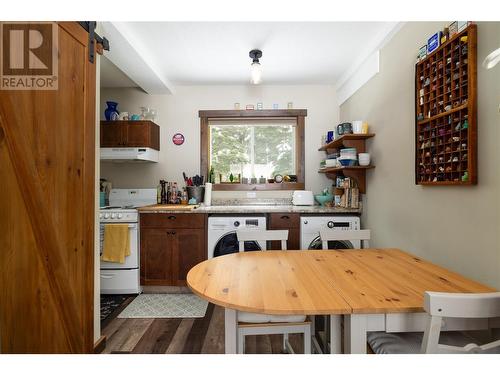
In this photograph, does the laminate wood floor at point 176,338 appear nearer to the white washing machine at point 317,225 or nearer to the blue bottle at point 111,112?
the white washing machine at point 317,225

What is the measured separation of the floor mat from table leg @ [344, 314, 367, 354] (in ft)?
5.71

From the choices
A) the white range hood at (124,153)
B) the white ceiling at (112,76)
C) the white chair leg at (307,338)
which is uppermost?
the white ceiling at (112,76)

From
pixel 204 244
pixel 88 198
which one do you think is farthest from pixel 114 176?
pixel 88 198

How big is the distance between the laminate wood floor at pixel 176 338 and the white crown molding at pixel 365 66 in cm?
253

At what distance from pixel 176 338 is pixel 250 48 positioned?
2674mm

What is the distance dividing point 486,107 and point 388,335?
1194 millimetres

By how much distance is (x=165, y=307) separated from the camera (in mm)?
2623

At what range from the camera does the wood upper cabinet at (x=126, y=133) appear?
326 cm

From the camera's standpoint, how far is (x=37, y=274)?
4.89ft

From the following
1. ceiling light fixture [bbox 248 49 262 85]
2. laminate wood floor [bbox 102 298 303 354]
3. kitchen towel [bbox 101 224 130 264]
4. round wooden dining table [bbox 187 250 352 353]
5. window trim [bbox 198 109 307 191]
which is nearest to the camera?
round wooden dining table [bbox 187 250 352 353]

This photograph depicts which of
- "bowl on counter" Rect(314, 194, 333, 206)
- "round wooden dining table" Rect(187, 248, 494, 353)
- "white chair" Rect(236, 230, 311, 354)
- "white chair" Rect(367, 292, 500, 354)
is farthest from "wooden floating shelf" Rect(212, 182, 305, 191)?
"white chair" Rect(367, 292, 500, 354)

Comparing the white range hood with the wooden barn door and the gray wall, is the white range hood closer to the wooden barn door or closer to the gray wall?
the wooden barn door

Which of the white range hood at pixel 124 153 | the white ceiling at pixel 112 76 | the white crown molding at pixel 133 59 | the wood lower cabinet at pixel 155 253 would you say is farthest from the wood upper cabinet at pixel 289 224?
the white ceiling at pixel 112 76

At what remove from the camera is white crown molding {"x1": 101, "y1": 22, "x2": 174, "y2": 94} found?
216cm
